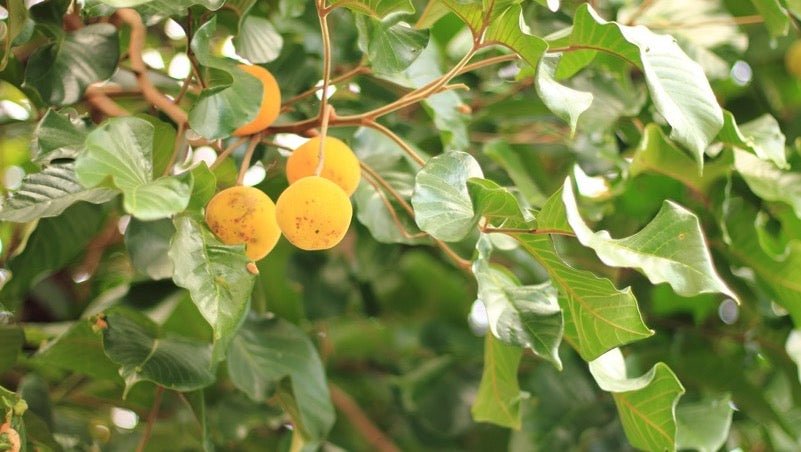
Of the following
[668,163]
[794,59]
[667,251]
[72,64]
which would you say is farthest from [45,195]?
[794,59]

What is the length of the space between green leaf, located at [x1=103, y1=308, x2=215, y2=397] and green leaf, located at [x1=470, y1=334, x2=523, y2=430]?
0.69ft

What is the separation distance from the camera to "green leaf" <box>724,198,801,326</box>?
0.78m

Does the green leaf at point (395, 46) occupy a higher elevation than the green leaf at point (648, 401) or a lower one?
higher

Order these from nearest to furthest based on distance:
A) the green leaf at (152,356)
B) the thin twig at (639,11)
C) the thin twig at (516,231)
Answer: the thin twig at (516,231) → the green leaf at (152,356) → the thin twig at (639,11)

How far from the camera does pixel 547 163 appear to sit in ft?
4.12

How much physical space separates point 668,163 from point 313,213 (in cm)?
41

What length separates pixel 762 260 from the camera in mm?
807

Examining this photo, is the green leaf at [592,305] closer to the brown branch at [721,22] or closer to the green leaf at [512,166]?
the green leaf at [512,166]

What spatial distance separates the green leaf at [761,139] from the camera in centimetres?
69

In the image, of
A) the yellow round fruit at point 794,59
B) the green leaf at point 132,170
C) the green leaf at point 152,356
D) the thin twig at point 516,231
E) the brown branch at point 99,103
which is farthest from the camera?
the yellow round fruit at point 794,59

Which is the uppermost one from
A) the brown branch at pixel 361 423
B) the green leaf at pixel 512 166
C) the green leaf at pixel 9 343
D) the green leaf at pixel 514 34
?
the green leaf at pixel 514 34

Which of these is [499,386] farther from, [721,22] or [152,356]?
[721,22]

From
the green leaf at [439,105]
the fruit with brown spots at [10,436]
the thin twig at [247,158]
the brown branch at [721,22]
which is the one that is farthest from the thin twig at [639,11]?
the fruit with brown spots at [10,436]

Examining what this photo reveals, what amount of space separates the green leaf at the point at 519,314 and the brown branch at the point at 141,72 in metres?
0.26
